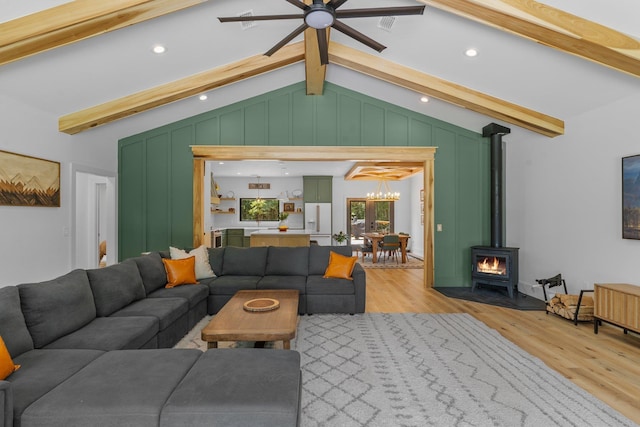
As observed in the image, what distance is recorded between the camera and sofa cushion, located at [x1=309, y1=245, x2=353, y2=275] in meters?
5.17

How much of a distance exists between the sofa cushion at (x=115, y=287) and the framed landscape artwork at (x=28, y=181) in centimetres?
154

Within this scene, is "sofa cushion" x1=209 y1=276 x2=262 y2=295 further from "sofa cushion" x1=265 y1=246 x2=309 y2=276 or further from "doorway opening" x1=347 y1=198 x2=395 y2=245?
"doorway opening" x1=347 y1=198 x2=395 y2=245

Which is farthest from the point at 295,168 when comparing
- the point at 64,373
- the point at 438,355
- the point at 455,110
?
the point at 64,373

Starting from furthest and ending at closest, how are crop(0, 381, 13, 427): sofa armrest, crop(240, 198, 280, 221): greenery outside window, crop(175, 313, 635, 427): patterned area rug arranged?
1. crop(240, 198, 280, 221): greenery outside window
2. crop(175, 313, 635, 427): patterned area rug
3. crop(0, 381, 13, 427): sofa armrest

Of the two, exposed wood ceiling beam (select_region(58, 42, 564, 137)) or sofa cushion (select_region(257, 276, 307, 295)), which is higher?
exposed wood ceiling beam (select_region(58, 42, 564, 137))

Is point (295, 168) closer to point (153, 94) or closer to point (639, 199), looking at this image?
point (153, 94)

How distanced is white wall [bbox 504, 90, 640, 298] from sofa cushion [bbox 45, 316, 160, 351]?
198 inches

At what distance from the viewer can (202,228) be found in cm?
643

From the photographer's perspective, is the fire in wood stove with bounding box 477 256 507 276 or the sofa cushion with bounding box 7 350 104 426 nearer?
the sofa cushion with bounding box 7 350 104 426

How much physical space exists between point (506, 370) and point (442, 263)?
360cm

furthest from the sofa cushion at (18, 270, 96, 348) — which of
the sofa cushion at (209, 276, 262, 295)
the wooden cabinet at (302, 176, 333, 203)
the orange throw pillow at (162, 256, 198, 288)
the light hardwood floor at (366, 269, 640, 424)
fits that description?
the wooden cabinet at (302, 176, 333, 203)

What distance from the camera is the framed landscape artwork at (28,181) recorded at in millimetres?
3852

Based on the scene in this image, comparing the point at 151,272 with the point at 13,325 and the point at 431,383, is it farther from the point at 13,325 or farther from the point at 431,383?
the point at 431,383

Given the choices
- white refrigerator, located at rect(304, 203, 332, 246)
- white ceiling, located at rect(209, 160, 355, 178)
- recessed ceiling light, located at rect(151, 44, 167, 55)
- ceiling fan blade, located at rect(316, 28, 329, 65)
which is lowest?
white refrigerator, located at rect(304, 203, 332, 246)
